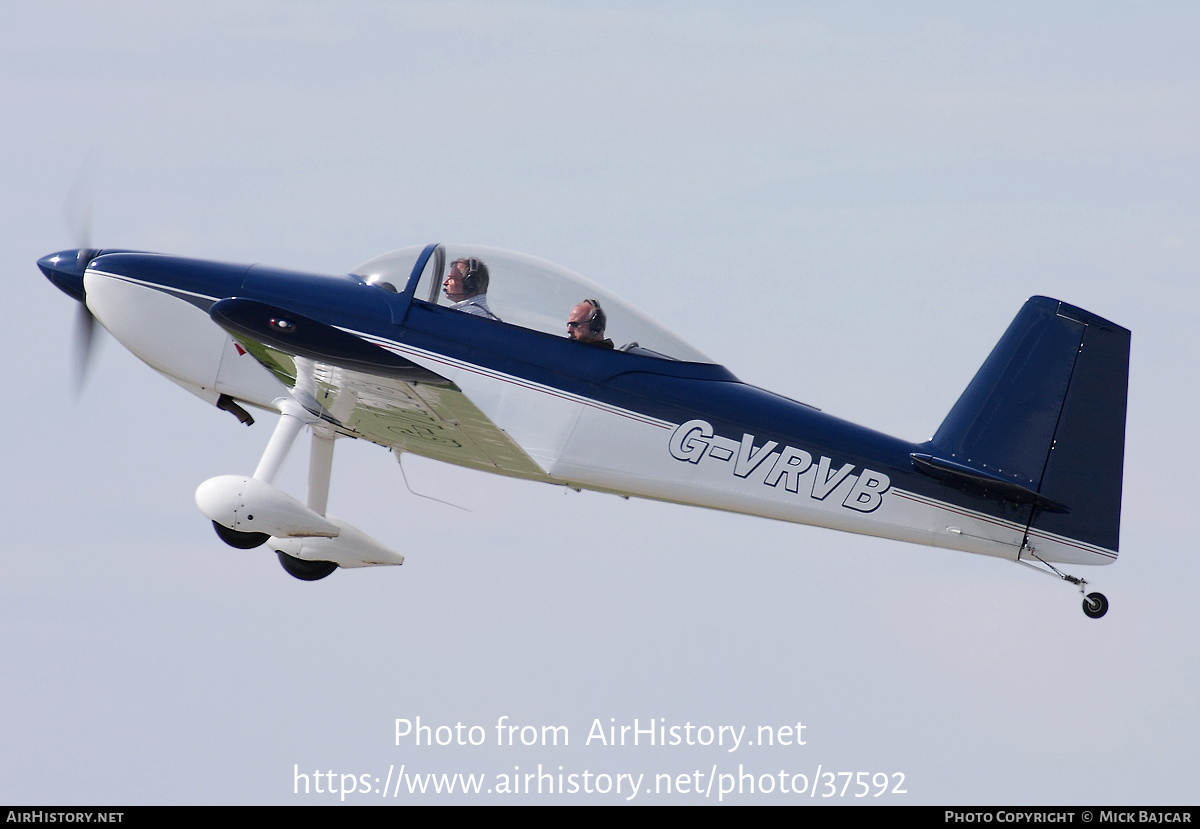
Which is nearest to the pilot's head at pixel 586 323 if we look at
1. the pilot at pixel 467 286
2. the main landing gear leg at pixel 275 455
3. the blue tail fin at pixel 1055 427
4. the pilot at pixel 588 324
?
the pilot at pixel 588 324

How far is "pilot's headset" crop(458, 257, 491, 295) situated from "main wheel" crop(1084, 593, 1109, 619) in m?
4.30

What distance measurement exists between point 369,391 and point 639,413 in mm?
1736

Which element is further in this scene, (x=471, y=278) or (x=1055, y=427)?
(x=471, y=278)

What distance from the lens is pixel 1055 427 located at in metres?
8.77

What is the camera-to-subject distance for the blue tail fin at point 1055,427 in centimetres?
870

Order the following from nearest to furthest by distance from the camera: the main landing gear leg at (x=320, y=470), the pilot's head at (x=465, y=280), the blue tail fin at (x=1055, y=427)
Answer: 1. the blue tail fin at (x=1055, y=427)
2. the pilot's head at (x=465, y=280)
3. the main landing gear leg at (x=320, y=470)

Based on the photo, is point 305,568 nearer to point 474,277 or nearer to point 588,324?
point 474,277

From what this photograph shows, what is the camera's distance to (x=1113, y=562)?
28.6ft

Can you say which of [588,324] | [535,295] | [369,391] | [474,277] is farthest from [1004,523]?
[369,391]

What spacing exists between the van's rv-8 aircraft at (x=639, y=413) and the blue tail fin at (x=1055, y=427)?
0.04 feet

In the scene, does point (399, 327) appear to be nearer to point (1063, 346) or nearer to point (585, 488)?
point (585, 488)

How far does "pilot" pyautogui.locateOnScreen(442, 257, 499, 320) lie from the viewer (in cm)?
919

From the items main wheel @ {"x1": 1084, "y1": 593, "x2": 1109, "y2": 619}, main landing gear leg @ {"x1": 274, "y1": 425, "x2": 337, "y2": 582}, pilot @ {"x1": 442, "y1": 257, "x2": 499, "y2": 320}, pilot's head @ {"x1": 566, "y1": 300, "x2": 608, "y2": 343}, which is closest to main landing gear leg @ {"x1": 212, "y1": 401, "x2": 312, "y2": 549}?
main landing gear leg @ {"x1": 274, "y1": 425, "x2": 337, "y2": 582}

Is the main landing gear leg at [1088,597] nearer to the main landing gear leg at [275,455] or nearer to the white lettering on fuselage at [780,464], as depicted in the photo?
the white lettering on fuselage at [780,464]
